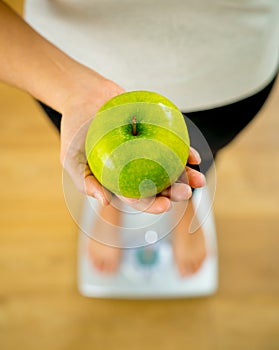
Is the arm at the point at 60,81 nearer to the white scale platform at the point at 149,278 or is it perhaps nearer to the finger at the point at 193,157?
the finger at the point at 193,157

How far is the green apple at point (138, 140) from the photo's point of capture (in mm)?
462

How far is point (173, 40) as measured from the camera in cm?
62

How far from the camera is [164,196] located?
0.53 metres

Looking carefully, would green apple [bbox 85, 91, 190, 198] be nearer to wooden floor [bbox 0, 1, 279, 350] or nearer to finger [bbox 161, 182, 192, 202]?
finger [bbox 161, 182, 192, 202]

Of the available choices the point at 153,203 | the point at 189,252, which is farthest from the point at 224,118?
the point at 189,252

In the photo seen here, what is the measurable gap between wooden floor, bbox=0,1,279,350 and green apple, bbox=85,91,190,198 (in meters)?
0.64

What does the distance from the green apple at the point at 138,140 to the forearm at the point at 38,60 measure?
0.47ft

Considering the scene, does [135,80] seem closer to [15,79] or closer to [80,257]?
[15,79]

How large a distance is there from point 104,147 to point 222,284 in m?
0.70

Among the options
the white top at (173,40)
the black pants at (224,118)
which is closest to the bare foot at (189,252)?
the black pants at (224,118)

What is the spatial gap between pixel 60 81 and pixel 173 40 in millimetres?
150

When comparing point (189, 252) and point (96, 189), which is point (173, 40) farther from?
point (189, 252)

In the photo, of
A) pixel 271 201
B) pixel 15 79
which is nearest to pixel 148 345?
pixel 271 201

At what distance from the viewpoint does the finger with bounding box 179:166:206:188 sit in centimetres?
52
